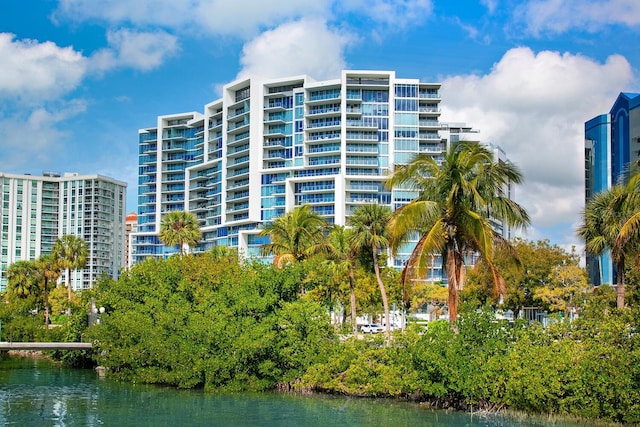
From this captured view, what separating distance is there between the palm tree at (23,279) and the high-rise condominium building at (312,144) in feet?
110

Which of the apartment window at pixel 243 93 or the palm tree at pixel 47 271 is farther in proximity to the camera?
the apartment window at pixel 243 93

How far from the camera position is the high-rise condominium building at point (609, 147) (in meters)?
97.9

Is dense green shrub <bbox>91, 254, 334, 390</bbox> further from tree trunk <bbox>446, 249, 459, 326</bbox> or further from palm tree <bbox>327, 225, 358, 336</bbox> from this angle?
tree trunk <bbox>446, 249, 459, 326</bbox>

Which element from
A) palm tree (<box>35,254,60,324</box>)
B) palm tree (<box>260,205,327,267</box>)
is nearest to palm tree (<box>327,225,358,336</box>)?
palm tree (<box>260,205,327,267</box>)

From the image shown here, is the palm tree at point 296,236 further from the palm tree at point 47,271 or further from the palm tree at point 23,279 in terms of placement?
the palm tree at point 23,279

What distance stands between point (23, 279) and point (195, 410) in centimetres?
5863

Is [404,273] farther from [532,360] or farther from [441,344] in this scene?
[532,360]

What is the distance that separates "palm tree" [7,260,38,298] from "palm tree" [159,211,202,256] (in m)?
17.5

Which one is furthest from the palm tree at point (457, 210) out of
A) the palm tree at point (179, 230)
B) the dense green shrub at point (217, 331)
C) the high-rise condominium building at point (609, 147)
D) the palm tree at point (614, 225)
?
the high-rise condominium building at point (609, 147)

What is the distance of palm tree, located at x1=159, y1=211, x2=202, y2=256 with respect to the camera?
77.9m

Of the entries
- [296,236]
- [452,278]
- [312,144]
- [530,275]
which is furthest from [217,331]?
[312,144]

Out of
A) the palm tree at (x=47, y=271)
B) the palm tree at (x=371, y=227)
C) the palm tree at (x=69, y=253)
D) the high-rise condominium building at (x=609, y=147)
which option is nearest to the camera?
the palm tree at (x=371, y=227)

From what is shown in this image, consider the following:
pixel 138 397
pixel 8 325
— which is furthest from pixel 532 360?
pixel 8 325

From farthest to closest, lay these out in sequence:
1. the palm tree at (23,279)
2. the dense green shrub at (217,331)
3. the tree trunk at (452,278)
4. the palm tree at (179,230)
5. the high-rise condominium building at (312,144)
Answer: the high-rise condominium building at (312,144) → the palm tree at (23,279) → the palm tree at (179,230) → the dense green shrub at (217,331) → the tree trunk at (452,278)
